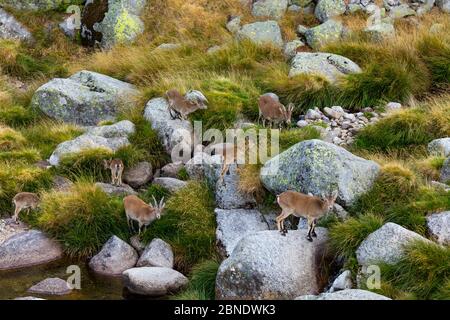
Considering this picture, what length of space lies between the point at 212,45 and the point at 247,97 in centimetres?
360

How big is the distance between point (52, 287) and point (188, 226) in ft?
7.70

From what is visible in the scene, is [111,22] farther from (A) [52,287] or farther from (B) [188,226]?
(A) [52,287]

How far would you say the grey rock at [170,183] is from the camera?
496 inches

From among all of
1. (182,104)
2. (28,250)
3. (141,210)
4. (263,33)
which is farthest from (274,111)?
(28,250)

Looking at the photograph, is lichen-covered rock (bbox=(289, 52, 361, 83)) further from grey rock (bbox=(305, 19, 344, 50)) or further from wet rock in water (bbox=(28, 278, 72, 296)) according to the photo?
wet rock in water (bbox=(28, 278, 72, 296))

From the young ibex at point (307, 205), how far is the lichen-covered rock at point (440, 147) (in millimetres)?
3056

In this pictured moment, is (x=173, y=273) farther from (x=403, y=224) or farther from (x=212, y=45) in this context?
(x=212, y=45)

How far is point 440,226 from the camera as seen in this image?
32.3 feet

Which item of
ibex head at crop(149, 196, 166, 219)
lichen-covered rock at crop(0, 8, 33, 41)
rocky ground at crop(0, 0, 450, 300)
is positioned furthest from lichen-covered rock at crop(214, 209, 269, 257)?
lichen-covered rock at crop(0, 8, 33, 41)

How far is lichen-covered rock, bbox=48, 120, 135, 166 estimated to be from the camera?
13492mm

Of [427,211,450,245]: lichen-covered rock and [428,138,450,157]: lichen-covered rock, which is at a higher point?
[427,211,450,245]: lichen-covered rock

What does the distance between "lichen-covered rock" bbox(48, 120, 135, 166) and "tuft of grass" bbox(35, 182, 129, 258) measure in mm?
1529

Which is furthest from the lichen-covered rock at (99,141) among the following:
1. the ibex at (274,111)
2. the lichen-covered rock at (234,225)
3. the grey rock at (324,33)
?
the grey rock at (324,33)
